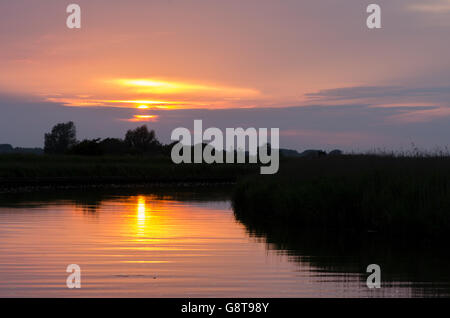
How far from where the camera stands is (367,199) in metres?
21.5

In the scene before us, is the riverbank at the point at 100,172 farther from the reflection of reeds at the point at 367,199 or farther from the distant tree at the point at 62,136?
the distant tree at the point at 62,136

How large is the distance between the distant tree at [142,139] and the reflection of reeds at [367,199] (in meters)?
116

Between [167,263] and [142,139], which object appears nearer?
[167,263]

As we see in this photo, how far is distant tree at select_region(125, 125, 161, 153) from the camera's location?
144m

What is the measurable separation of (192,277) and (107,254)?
3.51m

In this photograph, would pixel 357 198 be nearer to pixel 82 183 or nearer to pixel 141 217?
pixel 141 217

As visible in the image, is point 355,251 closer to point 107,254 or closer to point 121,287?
point 107,254

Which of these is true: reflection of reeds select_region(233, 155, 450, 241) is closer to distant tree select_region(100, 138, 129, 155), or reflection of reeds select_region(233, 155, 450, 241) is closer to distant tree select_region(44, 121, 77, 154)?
distant tree select_region(100, 138, 129, 155)

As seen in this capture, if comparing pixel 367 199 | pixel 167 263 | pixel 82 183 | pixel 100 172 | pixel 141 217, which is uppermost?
pixel 100 172

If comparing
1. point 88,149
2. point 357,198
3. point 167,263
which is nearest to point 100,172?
point 88,149

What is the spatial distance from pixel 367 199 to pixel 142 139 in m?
127

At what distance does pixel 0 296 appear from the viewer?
11797 mm

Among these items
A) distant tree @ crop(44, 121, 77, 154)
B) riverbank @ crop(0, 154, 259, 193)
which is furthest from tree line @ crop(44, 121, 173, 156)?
riverbank @ crop(0, 154, 259, 193)

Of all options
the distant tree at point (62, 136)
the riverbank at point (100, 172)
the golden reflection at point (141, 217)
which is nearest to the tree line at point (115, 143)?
the distant tree at point (62, 136)
